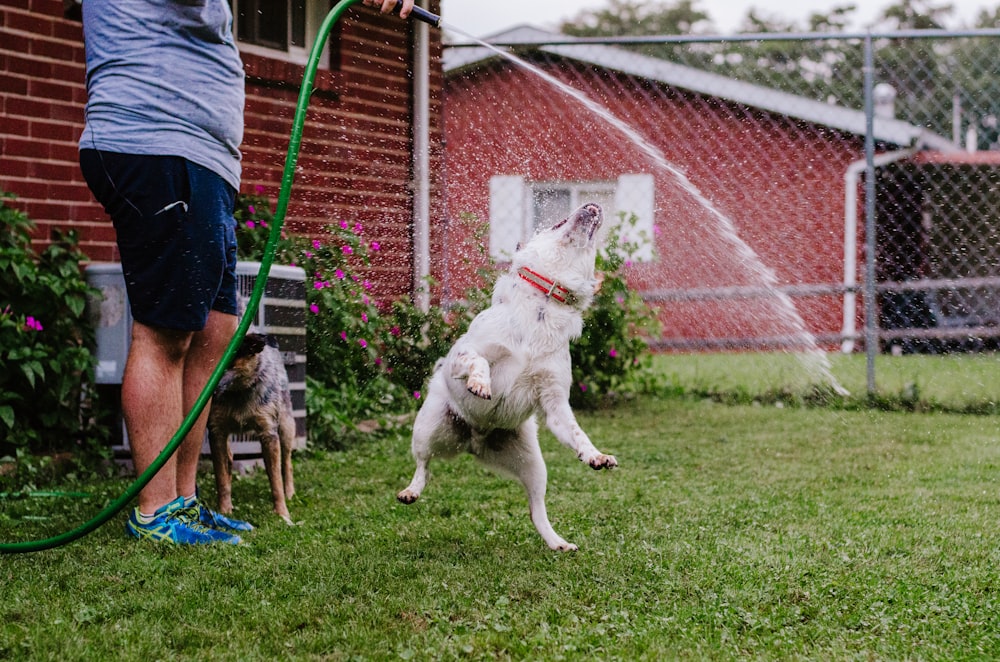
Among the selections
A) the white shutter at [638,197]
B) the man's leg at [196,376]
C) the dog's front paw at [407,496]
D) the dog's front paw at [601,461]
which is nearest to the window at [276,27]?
the man's leg at [196,376]

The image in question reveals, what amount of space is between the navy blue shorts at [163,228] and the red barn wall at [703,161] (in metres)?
6.11

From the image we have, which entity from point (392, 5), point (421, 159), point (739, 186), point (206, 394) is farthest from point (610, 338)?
point (206, 394)

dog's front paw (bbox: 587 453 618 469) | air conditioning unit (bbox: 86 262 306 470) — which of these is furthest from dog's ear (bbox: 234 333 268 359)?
dog's front paw (bbox: 587 453 618 469)

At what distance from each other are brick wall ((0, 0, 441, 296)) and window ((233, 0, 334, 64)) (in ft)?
0.59

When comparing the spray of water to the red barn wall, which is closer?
the spray of water

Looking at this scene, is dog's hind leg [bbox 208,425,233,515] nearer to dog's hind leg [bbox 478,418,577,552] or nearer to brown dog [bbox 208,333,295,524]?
brown dog [bbox 208,333,295,524]

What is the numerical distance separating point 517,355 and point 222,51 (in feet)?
4.31

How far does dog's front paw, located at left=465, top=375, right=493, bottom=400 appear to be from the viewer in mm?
2799

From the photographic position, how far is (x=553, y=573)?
279cm

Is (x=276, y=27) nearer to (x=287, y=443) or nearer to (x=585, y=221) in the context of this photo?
(x=287, y=443)

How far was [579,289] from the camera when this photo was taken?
125 inches

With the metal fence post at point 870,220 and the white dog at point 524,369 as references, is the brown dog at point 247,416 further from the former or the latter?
the metal fence post at point 870,220

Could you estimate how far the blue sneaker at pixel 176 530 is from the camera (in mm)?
3074

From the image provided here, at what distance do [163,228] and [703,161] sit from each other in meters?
7.72
